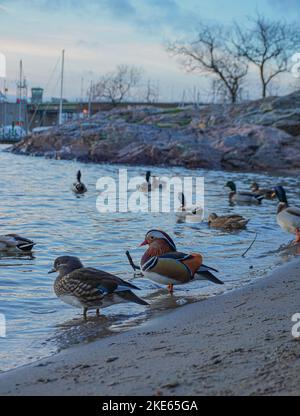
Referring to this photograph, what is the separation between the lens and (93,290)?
673 centimetres

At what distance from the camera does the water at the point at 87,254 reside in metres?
6.39

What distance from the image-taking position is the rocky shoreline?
3478 centimetres

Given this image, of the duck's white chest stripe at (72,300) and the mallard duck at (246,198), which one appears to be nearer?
the duck's white chest stripe at (72,300)

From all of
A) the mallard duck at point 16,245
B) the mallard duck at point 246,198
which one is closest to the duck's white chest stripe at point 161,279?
the mallard duck at point 16,245

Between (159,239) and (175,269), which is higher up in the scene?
(159,239)

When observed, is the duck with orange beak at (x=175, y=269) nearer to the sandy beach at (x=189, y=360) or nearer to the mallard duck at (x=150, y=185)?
the sandy beach at (x=189, y=360)

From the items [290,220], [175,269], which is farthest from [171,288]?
[290,220]

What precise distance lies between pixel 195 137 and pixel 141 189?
17.1m

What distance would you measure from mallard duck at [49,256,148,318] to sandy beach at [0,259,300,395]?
1.51ft

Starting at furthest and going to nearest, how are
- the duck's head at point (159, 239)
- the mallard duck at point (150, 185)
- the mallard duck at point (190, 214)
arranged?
the mallard duck at point (150, 185)
the mallard duck at point (190, 214)
the duck's head at point (159, 239)

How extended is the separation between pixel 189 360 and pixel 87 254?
6.45 metres

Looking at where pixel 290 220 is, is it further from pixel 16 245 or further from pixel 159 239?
pixel 16 245

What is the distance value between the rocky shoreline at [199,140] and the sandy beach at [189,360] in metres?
28.1

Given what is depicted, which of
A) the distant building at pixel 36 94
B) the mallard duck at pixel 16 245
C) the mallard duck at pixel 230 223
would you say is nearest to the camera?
the mallard duck at pixel 16 245
